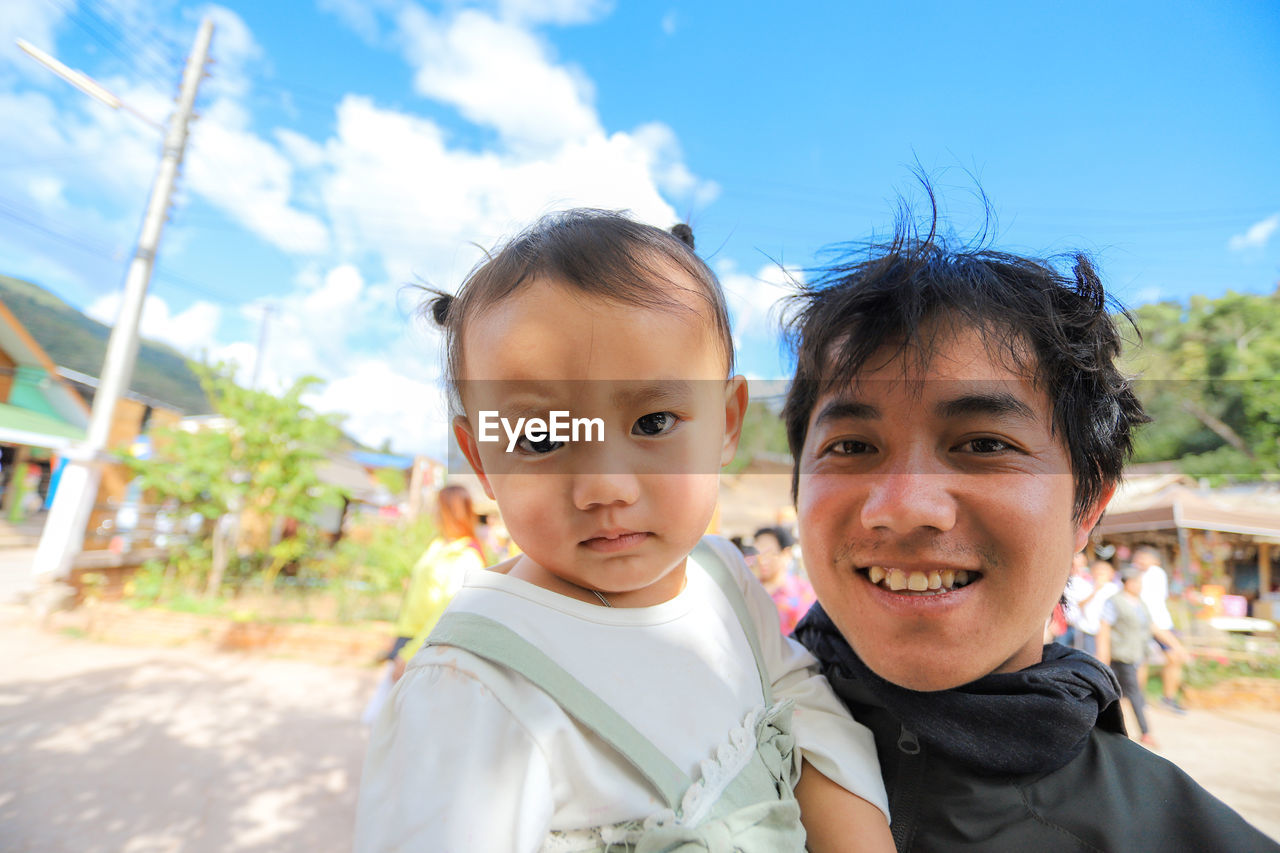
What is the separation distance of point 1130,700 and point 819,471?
612 centimetres

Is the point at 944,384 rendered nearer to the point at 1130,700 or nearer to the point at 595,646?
the point at 595,646

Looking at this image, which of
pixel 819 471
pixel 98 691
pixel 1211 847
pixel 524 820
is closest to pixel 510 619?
pixel 524 820

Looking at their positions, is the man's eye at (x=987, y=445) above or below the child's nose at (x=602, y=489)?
above

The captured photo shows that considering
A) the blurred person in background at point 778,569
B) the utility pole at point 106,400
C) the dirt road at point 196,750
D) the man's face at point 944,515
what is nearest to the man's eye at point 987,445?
the man's face at point 944,515

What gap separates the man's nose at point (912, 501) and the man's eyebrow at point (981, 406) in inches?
3.6

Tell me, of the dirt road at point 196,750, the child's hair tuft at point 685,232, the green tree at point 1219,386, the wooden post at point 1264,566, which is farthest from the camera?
the green tree at point 1219,386

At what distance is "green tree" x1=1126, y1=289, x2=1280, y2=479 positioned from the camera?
51.4 feet

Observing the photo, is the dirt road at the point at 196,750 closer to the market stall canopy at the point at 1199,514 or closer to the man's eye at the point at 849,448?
the man's eye at the point at 849,448

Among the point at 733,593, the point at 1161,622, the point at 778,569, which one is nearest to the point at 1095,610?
the point at 1161,622

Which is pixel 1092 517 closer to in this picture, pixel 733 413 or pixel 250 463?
pixel 733 413

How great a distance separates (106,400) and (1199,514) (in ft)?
56.8

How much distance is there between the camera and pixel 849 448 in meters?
1.12

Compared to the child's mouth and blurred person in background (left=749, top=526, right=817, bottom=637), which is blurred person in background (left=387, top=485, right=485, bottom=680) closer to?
blurred person in background (left=749, top=526, right=817, bottom=637)

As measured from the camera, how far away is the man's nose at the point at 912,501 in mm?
950
